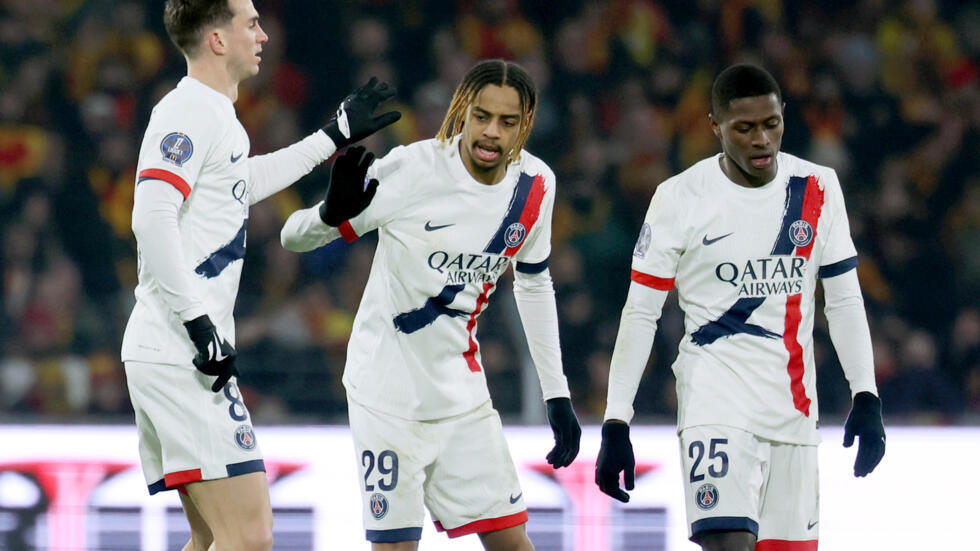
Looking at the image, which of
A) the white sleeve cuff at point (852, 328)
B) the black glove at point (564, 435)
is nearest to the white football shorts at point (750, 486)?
the white sleeve cuff at point (852, 328)

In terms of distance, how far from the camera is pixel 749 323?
436cm

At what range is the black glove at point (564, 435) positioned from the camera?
4.62 meters

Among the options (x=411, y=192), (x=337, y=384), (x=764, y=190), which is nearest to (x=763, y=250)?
(x=764, y=190)

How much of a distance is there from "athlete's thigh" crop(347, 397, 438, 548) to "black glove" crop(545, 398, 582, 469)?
1.58 ft

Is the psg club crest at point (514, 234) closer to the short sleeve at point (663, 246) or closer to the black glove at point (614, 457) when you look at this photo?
the short sleeve at point (663, 246)

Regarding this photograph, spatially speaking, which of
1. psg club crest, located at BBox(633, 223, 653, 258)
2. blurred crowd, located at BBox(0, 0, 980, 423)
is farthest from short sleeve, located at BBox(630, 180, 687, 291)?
blurred crowd, located at BBox(0, 0, 980, 423)

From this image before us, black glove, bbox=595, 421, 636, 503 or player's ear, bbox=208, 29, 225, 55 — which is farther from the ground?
player's ear, bbox=208, 29, 225, 55

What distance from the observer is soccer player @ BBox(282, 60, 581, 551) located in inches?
170

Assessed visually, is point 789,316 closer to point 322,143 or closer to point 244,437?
point 322,143

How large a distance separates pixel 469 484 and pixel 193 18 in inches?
65.4

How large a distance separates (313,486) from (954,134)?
17.8 feet

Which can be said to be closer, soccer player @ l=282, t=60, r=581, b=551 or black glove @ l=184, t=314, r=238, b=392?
black glove @ l=184, t=314, r=238, b=392

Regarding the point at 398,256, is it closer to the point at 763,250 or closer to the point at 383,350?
the point at 383,350

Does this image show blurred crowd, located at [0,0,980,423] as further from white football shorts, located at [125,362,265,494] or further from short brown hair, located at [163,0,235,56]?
short brown hair, located at [163,0,235,56]
